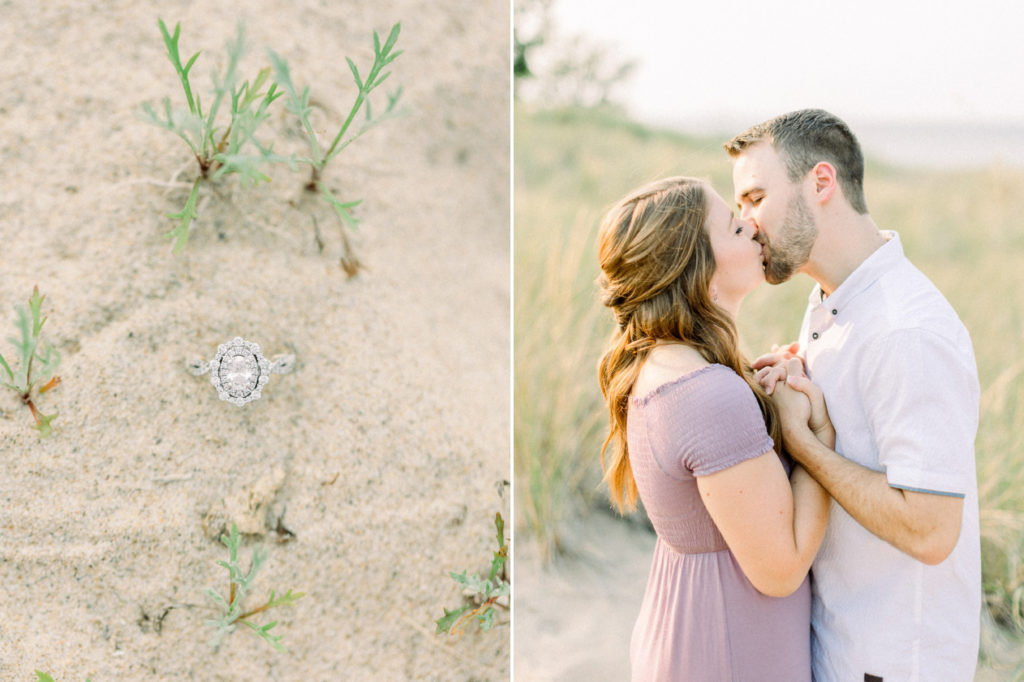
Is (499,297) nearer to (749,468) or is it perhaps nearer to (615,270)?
(615,270)

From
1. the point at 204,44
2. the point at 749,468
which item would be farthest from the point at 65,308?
the point at 749,468

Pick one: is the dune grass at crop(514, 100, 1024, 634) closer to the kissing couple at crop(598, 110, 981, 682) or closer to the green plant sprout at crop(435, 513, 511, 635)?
the kissing couple at crop(598, 110, 981, 682)

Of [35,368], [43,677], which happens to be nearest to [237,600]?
[43,677]

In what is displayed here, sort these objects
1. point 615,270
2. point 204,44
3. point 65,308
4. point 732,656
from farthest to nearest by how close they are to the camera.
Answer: point 204,44 < point 65,308 < point 615,270 < point 732,656

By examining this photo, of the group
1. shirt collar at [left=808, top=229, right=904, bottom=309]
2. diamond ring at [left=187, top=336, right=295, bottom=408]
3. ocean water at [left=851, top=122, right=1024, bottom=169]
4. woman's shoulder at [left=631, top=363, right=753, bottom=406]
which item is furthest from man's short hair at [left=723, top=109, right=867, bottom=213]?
ocean water at [left=851, top=122, right=1024, bottom=169]

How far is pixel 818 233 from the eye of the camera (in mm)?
1847

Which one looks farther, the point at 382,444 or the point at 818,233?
the point at 382,444

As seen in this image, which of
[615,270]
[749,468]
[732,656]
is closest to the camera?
[749,468]

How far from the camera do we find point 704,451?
155 centimetres

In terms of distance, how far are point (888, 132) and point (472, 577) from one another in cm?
3555

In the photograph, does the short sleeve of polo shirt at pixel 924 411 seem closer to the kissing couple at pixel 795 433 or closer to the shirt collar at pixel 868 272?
the kissing couple at pixel 795 433

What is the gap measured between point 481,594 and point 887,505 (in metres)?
1.14

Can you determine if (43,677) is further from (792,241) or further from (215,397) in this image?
(792,241)

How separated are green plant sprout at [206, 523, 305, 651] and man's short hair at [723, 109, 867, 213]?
5.52 feet
